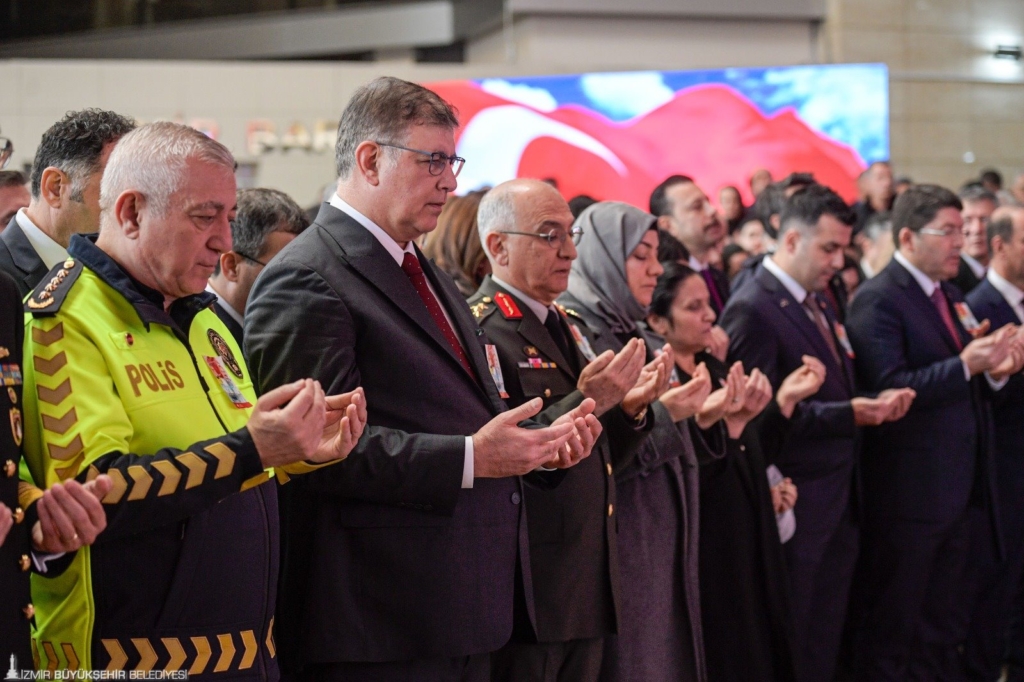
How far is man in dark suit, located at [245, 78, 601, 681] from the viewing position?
2295 millimetres

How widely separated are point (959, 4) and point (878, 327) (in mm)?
8622

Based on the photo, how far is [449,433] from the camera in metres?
2.43

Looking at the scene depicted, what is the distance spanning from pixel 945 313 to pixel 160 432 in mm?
3561

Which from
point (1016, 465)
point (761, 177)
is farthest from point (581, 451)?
point (761, 177)

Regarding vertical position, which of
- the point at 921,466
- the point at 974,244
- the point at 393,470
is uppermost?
the point at 974,244

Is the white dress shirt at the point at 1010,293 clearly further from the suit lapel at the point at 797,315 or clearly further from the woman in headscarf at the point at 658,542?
the woman in headscarf at the point at 658,542

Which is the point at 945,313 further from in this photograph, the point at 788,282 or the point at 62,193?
the point at 62,193

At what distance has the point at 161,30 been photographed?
1278 cm

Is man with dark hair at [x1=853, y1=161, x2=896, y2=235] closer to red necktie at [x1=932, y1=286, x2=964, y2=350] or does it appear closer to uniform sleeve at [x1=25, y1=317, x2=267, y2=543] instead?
red necktie at [x1=932, y1=286, x2=964, y2=350]

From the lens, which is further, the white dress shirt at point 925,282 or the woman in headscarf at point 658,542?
the white dress shirt at point 925,282

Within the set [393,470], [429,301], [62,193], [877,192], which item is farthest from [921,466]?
[877,192]

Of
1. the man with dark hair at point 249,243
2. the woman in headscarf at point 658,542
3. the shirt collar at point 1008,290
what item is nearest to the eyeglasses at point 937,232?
the shirt collar at point 1008,290

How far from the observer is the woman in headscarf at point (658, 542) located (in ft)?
10.6

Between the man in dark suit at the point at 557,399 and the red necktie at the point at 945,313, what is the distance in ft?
6.53
